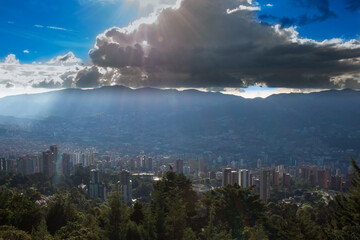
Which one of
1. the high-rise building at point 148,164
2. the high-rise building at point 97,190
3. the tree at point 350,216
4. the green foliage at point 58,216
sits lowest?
the high-rise building at point 148,164

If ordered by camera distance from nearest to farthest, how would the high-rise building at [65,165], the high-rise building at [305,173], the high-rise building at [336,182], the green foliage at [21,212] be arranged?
the green foliage at [21,212] < the high-rise building at [336,182] < the high-rise building at [305,173] < the high-rise building at [65,165]

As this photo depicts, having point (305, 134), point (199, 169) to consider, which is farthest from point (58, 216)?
point (305, 134)

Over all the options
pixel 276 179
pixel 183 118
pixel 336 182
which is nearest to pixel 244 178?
pixel 276 179

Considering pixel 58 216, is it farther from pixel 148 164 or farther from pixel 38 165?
pixel 148 164

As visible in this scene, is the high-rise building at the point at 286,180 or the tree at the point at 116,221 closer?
the tree at the point at 116,221

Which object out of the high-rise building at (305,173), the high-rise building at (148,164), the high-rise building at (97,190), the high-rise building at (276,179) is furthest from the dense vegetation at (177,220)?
the high-rise building at (148,164)

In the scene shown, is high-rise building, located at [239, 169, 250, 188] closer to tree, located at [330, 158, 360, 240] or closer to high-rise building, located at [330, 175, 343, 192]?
high-rise building, located at [330, 175, 343, 192]

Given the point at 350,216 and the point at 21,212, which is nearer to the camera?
the point at 350,216

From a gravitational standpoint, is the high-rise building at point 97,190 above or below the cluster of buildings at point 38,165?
below

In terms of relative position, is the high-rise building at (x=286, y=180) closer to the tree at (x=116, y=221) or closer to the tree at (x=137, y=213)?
the tree at (x=137, y=213)
